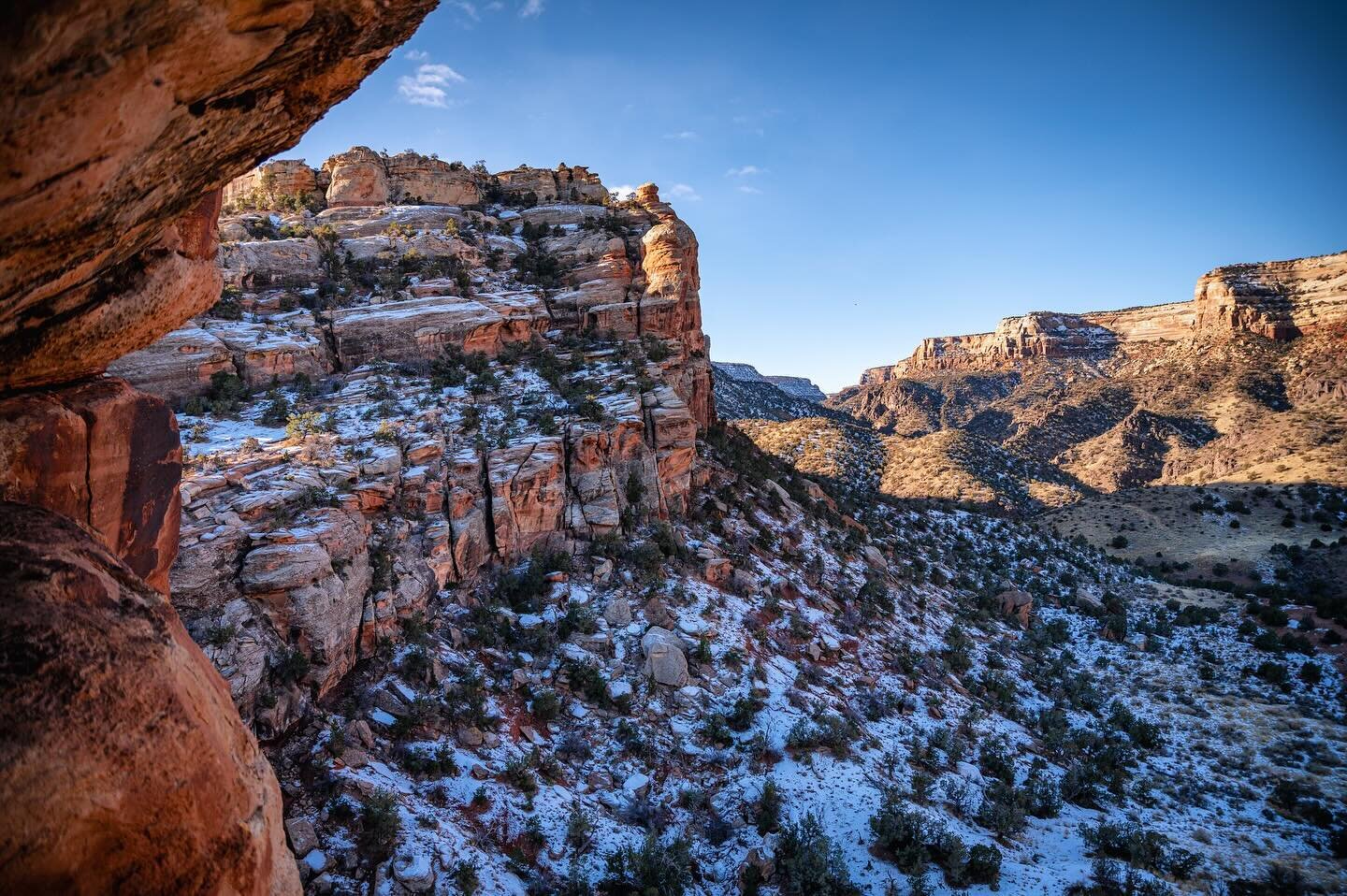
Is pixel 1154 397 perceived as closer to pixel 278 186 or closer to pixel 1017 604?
pixel 1017 604

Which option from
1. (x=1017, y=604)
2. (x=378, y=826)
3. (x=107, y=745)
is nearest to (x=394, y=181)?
(x=378, y=826)

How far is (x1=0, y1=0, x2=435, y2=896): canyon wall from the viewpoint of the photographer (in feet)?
9.38

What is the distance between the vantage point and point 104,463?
577cm

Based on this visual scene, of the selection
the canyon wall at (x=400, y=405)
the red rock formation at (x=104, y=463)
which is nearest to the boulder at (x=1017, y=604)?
the canyon wall at (x=400, y=405)

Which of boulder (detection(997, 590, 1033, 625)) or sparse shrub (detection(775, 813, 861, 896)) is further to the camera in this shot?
boulder (detection(997, 590, 1033, 625))

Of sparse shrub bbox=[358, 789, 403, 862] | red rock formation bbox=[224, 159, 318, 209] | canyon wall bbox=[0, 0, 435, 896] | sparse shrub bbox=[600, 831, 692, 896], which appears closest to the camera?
canyon wall bbox=[0, 0, 435, 896]

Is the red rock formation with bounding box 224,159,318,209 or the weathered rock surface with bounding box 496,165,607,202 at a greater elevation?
the weathered rock surface with bounding box 496,165,607,202

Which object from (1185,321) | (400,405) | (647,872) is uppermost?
(1185,321)

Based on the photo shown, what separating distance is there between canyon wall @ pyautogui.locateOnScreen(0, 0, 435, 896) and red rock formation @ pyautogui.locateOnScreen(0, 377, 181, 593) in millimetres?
27

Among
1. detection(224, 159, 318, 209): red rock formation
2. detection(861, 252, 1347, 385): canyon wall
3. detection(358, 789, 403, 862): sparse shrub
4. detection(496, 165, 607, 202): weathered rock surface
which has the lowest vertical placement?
detection(358, 789, 403, 862): sparse shrub

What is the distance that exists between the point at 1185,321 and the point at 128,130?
389 ft

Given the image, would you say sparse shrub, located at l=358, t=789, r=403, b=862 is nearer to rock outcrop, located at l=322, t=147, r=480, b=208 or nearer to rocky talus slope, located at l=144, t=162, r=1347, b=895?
rocky talus slope, located at l=144, t=162, r=1347, b=895

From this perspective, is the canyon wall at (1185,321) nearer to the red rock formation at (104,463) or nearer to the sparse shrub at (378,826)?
the sparse shrub at (378,826)

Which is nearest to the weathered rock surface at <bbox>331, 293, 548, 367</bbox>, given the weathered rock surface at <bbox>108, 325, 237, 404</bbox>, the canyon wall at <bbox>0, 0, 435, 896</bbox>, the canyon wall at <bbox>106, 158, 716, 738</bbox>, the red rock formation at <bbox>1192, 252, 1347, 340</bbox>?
the canyon wall at <bbox>106, 158, 716, 738</bbox>
